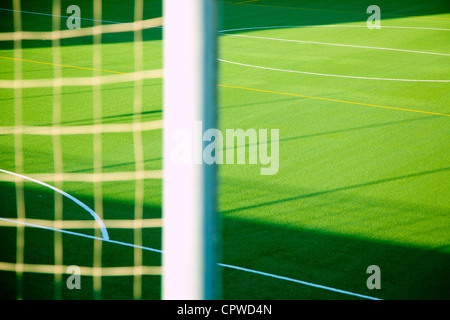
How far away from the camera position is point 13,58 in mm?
15148

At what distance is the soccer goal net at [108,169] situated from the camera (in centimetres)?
250

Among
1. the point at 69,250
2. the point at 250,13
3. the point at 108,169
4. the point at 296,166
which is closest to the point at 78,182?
the point at 108,169

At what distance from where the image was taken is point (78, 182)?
866 cm

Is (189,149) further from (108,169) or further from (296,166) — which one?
(296,166)

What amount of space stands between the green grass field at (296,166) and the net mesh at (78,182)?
0.03 metres

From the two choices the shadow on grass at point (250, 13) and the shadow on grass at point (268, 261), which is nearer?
the shadow on grass at point (268, 261)

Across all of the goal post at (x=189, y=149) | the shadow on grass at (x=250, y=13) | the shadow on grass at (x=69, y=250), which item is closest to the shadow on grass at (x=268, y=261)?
the shadow on grass at (x=69, y=250)

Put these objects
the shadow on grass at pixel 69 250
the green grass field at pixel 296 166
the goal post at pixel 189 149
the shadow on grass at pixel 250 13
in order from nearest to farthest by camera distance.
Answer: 1. the goal post at pixel 189 149
2. the shadow on grass at pixel 69 250
3. the green grass field at pixel 296 166
4. the shadow on grass at pixel 250 13

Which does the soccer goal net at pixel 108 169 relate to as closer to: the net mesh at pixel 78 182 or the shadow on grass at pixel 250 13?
the net mesh at pixel 78 182

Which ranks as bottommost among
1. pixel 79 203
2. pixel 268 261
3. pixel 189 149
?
pixel 268 261

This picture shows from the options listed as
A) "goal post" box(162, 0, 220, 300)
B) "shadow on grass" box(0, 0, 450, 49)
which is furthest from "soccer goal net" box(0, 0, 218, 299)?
"shadow on grass" box(0, 0, 450, 49)

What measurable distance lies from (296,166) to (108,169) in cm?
279
